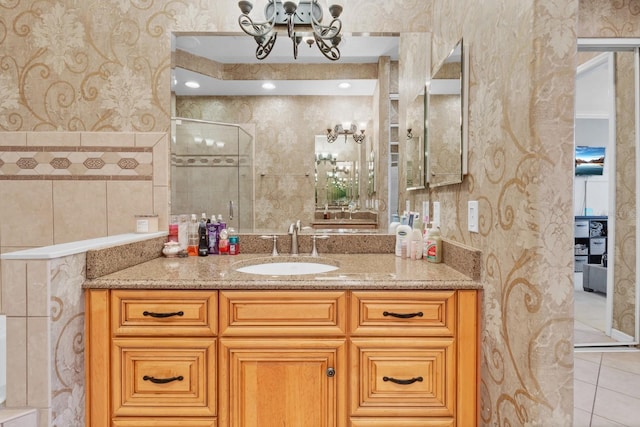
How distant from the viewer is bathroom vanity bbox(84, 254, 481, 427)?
1382 millimetres

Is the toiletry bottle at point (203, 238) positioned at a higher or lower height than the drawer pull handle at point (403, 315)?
higher

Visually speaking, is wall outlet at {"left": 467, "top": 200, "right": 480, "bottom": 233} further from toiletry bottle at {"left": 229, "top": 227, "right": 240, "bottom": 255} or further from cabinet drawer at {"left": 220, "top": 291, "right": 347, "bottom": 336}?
toiletry bottle at {"left": 229, "top": 227, "right": 240, "bottom": 255}

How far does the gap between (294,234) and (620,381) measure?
2.21 m

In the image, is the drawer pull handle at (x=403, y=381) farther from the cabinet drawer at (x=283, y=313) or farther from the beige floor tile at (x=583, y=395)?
the beige floor tile at (x=583, y=395)

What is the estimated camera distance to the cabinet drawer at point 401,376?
138cm

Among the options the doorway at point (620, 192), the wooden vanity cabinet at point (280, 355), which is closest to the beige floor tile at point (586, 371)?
the doorway at point (620, 192)

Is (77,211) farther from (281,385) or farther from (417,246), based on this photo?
(417,246)

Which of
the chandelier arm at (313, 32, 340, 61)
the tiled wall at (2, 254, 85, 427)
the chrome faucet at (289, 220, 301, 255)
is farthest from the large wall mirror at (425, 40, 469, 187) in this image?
the tiled wall at (2, 254, 85, 427)

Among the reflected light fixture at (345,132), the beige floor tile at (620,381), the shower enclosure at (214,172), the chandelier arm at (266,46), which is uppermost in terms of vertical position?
the chandelier arm at (266,46)

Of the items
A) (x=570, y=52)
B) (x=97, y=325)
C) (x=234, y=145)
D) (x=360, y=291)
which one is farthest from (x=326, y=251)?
(x=570, y=52)

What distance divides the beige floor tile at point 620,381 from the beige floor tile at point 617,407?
63 mm


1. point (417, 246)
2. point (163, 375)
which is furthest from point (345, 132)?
point (163, 375)

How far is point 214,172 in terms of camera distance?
6.88 ft

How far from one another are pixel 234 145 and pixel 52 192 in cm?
99
